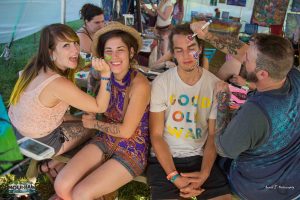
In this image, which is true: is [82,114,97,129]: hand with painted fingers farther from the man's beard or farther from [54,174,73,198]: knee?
the man's beard

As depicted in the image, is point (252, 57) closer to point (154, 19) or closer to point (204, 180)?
point (204, 180)

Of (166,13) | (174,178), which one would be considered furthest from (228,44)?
(166,13)

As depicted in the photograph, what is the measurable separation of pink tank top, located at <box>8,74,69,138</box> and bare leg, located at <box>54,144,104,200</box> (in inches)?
12.5

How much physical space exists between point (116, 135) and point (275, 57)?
3.94ft

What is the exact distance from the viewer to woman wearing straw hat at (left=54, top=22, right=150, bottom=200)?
216cm

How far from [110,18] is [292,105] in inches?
196

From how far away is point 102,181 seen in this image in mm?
2109

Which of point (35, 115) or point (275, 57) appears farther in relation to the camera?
point (35, 115)

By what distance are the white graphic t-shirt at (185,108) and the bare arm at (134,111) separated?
0.07 metres

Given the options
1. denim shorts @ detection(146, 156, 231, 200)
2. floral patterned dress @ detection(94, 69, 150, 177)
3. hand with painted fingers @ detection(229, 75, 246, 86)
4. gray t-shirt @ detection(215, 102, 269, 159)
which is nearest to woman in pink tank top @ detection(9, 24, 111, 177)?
floral patterned dress @ detection(94, 69, 150, 177)

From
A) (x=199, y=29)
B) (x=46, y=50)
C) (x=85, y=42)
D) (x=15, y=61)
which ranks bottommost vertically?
(x=15, y=61)

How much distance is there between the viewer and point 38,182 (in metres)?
2.96

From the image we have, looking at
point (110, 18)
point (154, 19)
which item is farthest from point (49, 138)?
point (154, 19)

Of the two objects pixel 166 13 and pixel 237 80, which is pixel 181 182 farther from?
pixel 166 13
